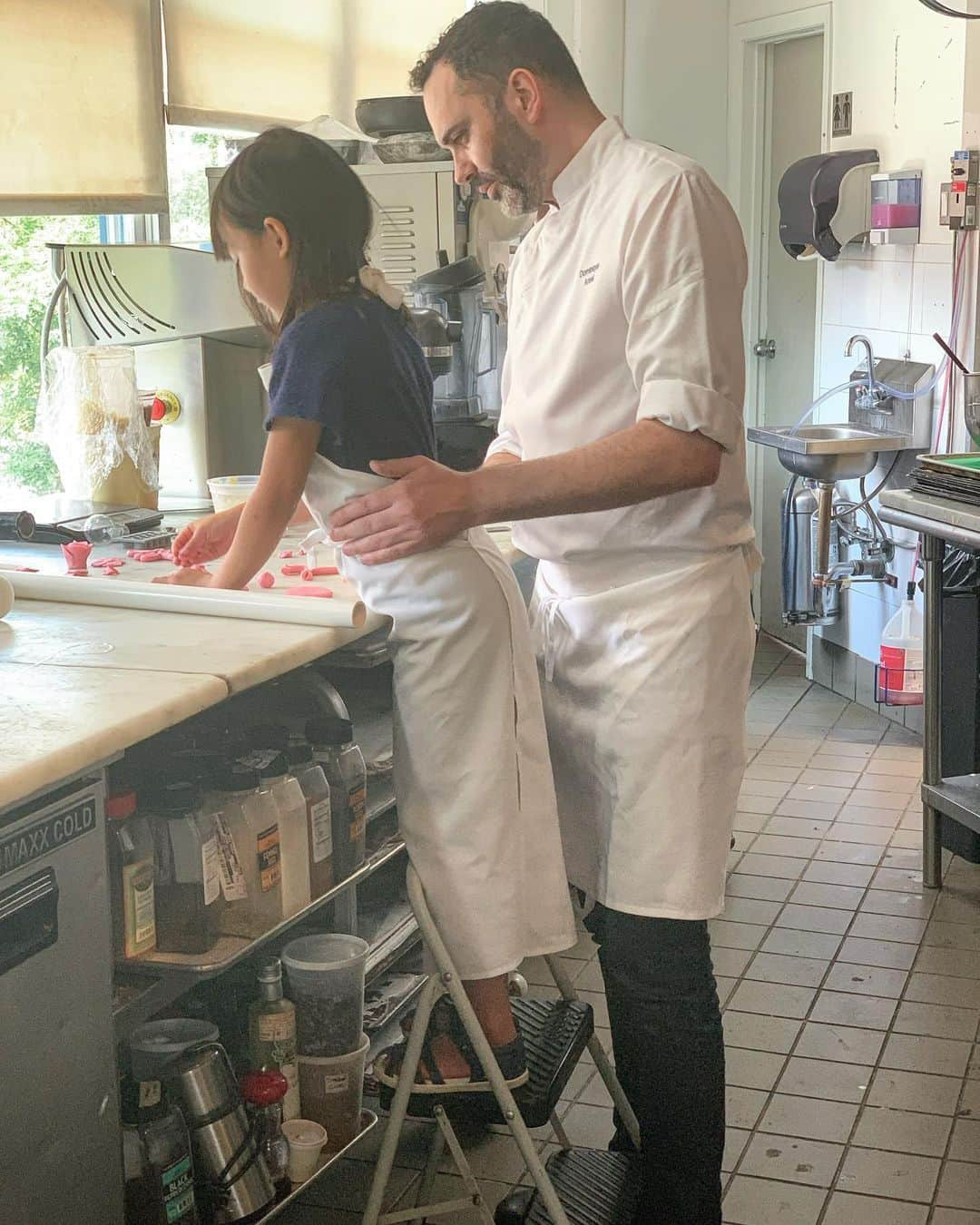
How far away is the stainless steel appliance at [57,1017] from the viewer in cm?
143

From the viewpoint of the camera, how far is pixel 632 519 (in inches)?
75.6

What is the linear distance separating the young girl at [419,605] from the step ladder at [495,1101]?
0.12ft

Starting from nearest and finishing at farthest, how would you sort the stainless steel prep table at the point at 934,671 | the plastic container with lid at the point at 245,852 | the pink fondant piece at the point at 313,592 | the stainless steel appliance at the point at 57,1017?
1. the stainless steel appliance at the point at 57,1017
2. the plastic container with lid at the point at 245,852
3. the pink fondant piece at the point at 313,592
4. the stainless steel prep table at the point at 934,671

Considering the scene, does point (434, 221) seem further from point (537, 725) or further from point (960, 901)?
point (960, 901)

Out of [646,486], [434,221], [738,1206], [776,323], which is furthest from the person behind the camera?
[776,323]

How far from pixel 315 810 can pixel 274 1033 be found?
12.9 inches

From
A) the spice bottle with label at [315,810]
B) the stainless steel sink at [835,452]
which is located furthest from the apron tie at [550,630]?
the stainless steel sink at [835,452]

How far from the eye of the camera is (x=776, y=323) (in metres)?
5.66

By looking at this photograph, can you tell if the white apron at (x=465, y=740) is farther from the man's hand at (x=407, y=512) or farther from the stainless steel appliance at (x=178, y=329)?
the stainless steel appliance at (x=178, y=329)

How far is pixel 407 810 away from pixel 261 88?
2.97 m

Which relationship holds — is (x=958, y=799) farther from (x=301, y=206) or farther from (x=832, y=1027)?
(x=301, y=206)

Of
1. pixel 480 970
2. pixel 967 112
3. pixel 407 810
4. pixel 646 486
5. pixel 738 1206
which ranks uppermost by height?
pixel 967 112

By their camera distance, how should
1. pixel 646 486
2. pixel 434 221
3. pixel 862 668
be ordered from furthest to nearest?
pixel 862 668, pixel 434 221, pixel 646 486

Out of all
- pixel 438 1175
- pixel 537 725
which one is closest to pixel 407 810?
pixel 537 725
